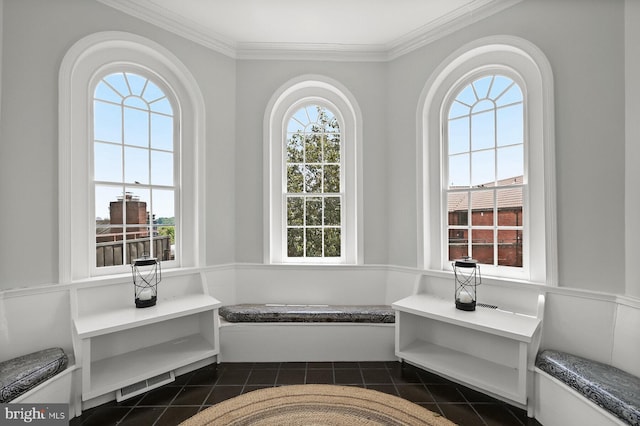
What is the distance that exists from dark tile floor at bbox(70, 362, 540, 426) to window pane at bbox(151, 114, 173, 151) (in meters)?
2.10

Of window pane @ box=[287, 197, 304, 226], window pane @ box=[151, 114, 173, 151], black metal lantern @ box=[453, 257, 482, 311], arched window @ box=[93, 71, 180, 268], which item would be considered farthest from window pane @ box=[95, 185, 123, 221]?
black metal lantern @ box=[453, 257, 482, 311]

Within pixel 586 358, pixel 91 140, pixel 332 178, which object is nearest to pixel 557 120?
pixel 586 358

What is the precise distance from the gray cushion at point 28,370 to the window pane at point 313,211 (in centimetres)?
228

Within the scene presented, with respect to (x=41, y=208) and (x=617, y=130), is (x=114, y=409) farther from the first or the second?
(x=617, y=130)

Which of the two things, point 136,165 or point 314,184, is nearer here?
point 136,165

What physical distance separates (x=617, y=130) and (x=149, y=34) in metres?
3.74

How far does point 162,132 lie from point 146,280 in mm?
1404

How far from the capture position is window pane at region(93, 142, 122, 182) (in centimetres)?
260

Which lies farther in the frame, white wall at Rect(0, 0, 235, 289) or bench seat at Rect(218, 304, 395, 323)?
bench seat at Rect(218, 304, 395, 323)

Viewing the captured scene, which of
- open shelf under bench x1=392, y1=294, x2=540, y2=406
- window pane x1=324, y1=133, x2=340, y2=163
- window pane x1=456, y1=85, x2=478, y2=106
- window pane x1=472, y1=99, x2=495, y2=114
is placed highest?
window pane x1=456, y1=85, x2=478, y2=106

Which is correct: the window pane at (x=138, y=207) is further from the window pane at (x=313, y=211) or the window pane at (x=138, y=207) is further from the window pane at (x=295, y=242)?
the window pane at (x=313, y=211)

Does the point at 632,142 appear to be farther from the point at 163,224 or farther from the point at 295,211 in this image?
the point at 163,224

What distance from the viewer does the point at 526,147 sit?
2.54 meters

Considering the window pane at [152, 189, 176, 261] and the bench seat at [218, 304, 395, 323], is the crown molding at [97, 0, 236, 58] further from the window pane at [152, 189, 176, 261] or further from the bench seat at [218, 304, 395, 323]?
the bench seat at [218, 304, 395, 323]
